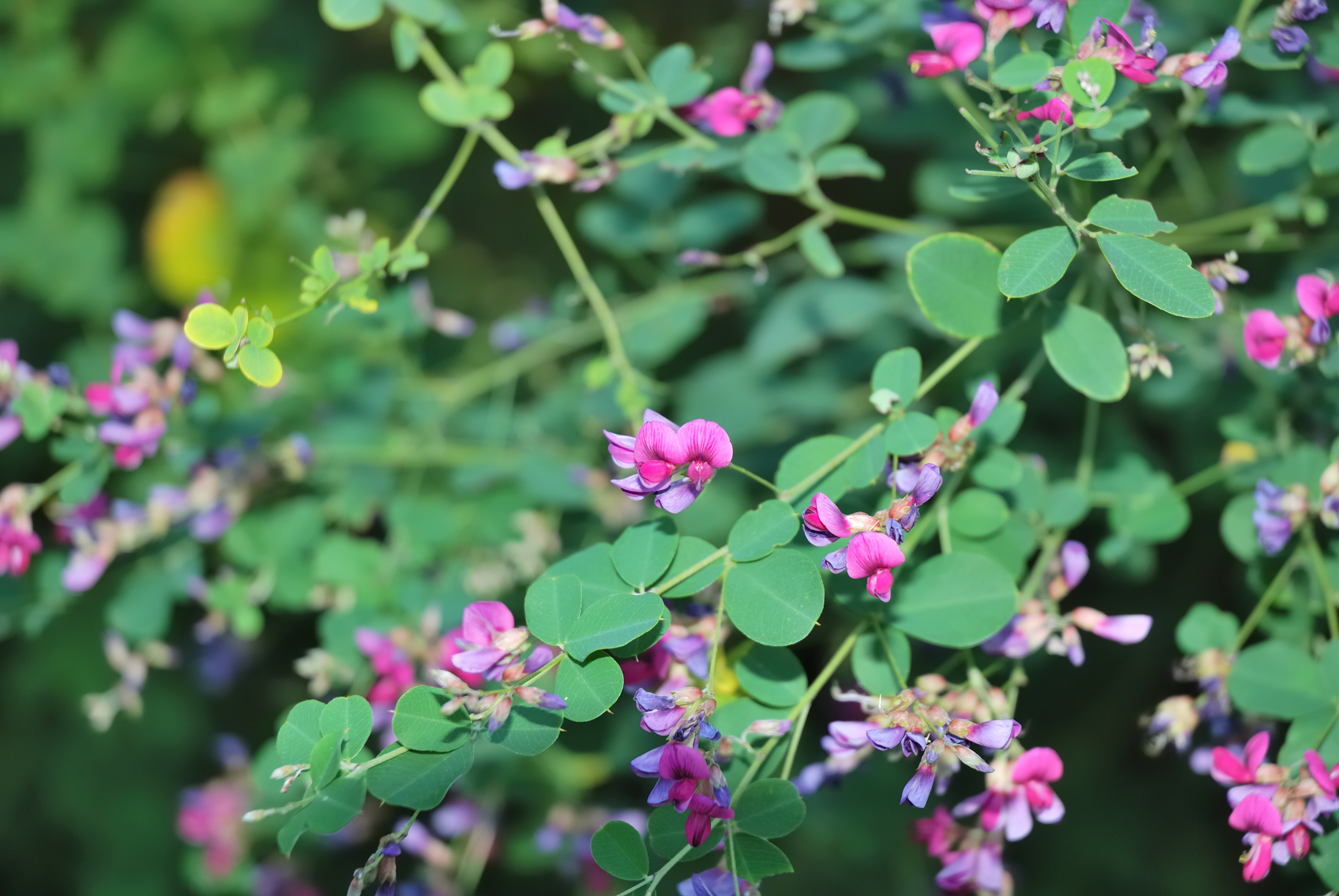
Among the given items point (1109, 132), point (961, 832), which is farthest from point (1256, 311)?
point (961, 832)

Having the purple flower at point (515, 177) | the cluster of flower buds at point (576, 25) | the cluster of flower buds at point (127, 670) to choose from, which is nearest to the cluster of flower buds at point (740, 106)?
the cluster of flower buds at point (576, 25)

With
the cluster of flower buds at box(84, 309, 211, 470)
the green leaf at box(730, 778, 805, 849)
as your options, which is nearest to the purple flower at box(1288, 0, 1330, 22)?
the green leaf at box(730, 778, 805, 849)

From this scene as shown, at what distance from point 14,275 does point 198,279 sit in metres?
0.40

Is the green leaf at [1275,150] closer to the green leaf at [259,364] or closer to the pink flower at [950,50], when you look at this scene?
the pink flower at [950,50]

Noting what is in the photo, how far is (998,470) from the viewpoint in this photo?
1202mm

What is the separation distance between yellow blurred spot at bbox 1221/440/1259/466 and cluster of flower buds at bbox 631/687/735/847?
868mm

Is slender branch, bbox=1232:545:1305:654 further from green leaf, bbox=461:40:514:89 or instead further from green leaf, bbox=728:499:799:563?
green leaf, bbox=461:40:514:89

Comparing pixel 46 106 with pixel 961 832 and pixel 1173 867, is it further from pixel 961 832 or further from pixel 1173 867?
pixel 1173 867

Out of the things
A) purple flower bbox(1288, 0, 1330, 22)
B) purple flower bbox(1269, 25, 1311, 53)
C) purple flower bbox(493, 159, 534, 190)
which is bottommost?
purple flower bbox(493, 159, 534, 190)

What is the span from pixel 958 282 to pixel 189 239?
2.03 m

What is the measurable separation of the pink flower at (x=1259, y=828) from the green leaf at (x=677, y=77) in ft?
3.44

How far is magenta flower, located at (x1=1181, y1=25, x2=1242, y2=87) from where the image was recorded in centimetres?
107

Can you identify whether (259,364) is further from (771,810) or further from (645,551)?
(771,810)

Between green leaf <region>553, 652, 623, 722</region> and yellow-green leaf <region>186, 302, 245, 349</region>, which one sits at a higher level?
yellow-green leaf <region>186, 302, 245, 349</region>
